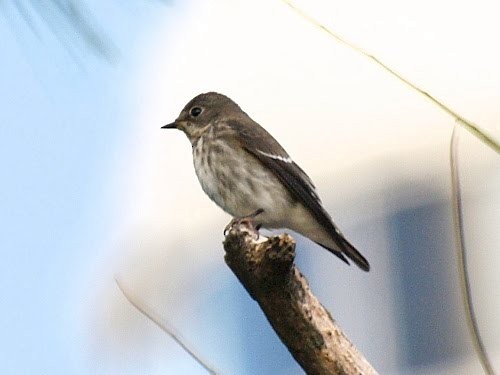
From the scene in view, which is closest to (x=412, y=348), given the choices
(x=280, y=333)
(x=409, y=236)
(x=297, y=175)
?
(x=409, y=236)

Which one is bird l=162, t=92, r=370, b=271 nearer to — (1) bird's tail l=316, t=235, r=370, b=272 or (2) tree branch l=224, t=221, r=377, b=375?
Answer: (1) bird's tail l=316, t=235, r=370, b=272

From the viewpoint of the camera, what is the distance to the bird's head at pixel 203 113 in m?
2.32

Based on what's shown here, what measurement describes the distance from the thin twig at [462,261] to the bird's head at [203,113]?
1.33 m

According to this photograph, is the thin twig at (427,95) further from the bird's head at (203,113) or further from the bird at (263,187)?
the bird's head at (203,113)

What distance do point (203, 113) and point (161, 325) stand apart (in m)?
1.21

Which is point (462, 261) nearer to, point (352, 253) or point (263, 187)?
point (352, 253)

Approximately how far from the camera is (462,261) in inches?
37.0

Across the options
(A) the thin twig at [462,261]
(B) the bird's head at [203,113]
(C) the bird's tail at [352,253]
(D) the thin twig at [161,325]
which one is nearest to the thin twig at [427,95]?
(A) the thin twig at [462,261]

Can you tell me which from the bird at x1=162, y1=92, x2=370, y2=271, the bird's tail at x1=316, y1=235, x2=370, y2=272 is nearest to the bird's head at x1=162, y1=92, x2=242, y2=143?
the bird at x1=162, y1=92, x2=370, y2=271

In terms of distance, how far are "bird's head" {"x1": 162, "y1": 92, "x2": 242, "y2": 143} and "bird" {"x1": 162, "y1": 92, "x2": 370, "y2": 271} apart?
11 centimetres

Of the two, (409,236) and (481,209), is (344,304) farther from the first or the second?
(481,209)

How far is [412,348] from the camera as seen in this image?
12.5 feet

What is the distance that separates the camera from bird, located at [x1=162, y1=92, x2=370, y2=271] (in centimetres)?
205

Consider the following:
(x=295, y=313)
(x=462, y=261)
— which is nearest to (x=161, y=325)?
(x=295, y=313)
